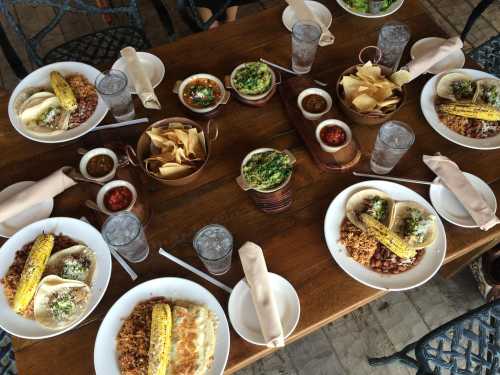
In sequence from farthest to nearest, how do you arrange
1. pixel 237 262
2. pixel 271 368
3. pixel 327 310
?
1. pixel 271 368
2. pixel 237 262
3. pixel 327 310

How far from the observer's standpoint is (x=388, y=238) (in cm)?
162

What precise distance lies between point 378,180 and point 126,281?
116 cm

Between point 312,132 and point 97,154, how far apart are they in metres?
0.98

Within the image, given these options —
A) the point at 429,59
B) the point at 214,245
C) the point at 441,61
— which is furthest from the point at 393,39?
the point at 214,245

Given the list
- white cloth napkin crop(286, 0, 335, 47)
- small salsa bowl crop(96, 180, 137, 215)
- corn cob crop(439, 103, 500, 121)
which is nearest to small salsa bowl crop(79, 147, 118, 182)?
small salsa bowl crop(96, 180, 137, 215)

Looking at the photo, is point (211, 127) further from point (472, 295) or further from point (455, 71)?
point (472, 295)

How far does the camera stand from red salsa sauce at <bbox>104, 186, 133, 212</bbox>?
1.69 m

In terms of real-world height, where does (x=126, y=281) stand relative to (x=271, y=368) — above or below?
above

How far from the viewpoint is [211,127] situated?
1.97 m

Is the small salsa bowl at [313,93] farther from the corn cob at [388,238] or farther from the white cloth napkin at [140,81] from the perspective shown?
the white cloth napkin at [140,81]

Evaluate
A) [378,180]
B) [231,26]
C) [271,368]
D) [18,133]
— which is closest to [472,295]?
[271,368]

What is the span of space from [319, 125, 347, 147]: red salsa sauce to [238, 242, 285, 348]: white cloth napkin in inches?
23.5

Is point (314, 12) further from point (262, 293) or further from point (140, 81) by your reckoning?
point (262, 293)

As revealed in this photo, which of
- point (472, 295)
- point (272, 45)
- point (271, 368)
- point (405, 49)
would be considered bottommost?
point (472, 295)
